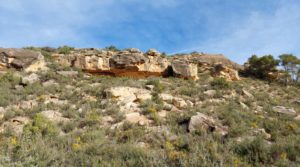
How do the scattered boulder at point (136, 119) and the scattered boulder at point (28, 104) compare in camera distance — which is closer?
the scattered boulder at point (136, 119)

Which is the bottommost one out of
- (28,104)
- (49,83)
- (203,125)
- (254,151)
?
(254,151)

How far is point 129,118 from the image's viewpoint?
25.8 ft

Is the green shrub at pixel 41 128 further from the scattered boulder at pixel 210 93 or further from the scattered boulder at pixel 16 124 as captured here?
the scattered boulder at pixel 210 93

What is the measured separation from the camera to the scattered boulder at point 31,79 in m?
11.2

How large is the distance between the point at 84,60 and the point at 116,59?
190 centimetres

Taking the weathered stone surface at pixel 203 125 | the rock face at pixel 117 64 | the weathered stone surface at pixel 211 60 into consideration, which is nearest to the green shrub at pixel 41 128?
the weathered stone surface at pixel 203 125

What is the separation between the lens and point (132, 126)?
699 cm

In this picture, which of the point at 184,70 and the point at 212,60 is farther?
the point at 212,60

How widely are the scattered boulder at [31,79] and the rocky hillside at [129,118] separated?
7 centimetres

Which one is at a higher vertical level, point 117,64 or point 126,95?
point 117,64

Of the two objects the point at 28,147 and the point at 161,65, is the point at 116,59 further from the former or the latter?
the point at 28,147

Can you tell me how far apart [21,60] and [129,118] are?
29.3 ft

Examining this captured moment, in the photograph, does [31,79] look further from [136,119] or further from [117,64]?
[136,119]

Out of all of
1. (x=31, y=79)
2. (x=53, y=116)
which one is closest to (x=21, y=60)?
(x=31, y=79)
